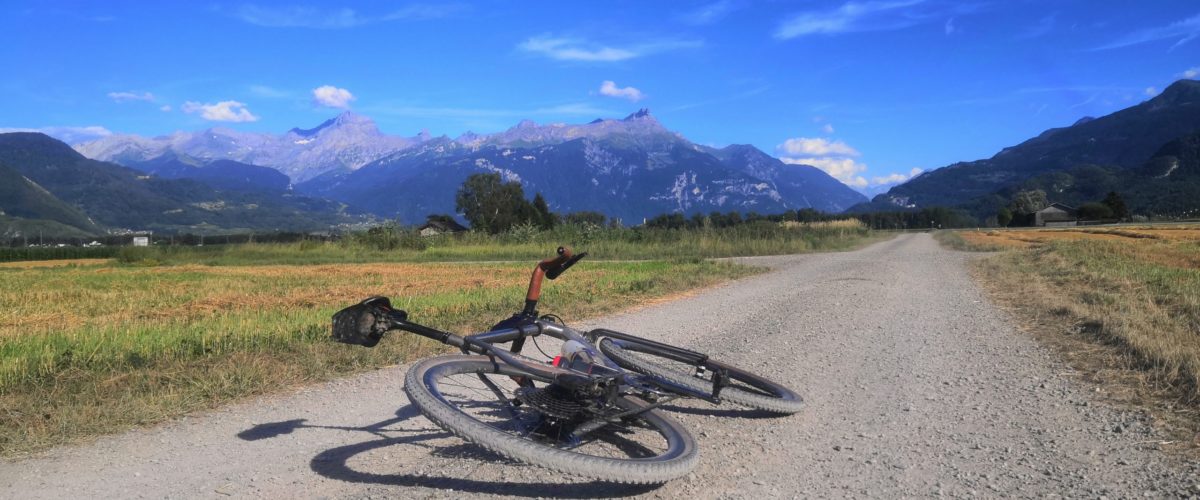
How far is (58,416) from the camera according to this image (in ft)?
15.9

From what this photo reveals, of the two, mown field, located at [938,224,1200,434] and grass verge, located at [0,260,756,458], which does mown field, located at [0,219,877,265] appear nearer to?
mown field, located at [938,224,1200,434]

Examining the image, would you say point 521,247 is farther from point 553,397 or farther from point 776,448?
point 553,397

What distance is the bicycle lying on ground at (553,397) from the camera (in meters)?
3.38

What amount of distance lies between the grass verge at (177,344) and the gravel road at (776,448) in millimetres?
329

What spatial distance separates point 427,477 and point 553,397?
0.74m

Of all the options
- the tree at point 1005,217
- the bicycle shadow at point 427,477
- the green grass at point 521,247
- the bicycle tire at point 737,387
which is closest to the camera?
the bicycle shadow at point 427,477

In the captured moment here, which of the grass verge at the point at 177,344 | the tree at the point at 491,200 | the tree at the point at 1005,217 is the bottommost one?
the grass verge at the point at 177,344

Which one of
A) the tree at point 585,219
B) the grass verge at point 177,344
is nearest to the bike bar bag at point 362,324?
the grass verge at point 177,344

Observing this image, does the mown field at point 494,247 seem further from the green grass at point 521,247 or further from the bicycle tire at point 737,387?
the bicycle tire at point 737,387

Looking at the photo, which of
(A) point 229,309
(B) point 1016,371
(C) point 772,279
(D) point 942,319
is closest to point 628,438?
(B) point 1016,371

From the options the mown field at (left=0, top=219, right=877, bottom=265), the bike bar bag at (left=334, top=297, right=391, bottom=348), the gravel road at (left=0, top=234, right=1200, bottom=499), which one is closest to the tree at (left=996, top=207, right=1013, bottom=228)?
the mown field at (left=0, top=219, right=877, bottom=265)

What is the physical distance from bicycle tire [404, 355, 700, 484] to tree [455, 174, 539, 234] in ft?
341

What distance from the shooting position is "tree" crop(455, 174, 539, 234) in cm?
11075

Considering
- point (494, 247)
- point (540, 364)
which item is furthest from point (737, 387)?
point (494, 247)
